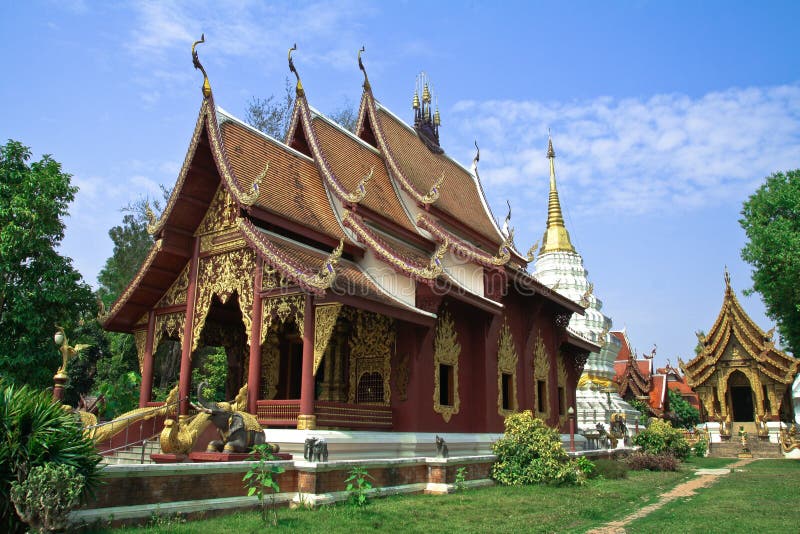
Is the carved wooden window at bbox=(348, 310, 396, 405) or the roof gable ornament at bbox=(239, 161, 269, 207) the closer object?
the roof gable ornament at bbox=(239, 161, 269, 207)

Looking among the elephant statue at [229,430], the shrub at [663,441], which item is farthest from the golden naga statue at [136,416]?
the shrub at [663,441]

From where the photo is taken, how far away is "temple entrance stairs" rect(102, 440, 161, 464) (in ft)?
33.8

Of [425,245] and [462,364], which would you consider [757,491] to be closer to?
[462,364]

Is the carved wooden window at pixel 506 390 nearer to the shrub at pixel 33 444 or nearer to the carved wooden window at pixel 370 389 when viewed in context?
the carved wooden window at pixel 370 389

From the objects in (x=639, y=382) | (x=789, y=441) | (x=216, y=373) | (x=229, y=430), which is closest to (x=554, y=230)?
(x=639, y=382)

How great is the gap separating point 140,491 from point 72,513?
0.77m

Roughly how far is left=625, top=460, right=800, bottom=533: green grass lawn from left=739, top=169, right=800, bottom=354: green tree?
6.18 meters

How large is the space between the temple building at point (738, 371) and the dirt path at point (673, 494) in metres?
13.3

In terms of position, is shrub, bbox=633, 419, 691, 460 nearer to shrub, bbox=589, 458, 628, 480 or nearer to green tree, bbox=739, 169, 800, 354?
green tree, bbox=739, 169, 800, 354

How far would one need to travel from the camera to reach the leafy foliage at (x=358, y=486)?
28.3ft

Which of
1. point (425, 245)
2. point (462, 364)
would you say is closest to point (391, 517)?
point (462, 364)

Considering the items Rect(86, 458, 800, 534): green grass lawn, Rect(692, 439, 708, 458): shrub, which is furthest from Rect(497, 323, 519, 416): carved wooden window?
Rect(692, 439, 708, 458): shrub

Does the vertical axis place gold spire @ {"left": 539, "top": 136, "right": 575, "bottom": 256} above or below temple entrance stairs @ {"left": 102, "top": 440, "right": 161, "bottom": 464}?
above

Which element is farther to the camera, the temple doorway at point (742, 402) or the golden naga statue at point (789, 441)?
the temple doorway at point (742, 402)
